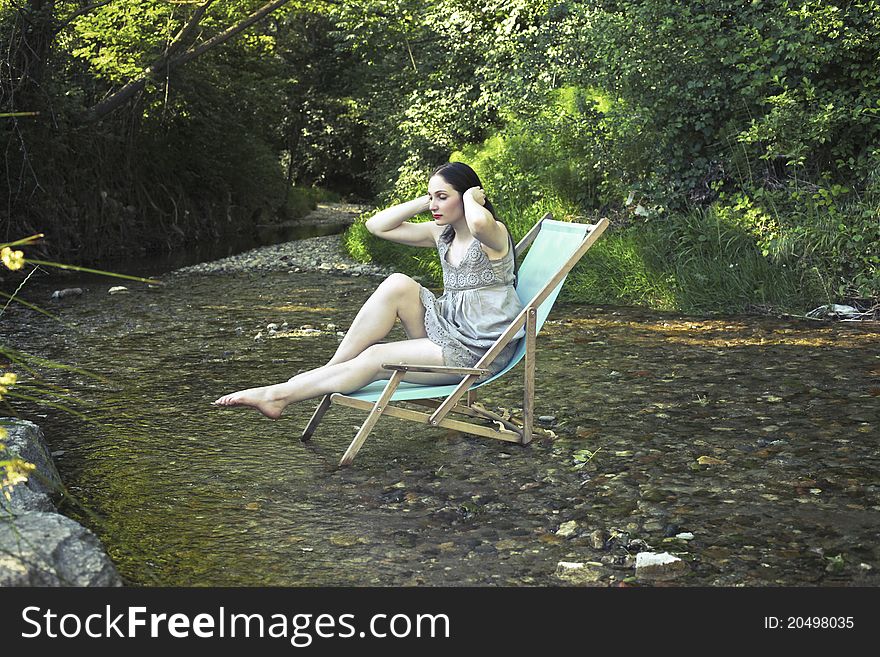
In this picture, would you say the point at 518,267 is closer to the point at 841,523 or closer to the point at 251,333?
the point at 841,523

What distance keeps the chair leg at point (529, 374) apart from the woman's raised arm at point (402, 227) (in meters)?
0.93

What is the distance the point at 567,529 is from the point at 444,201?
206 centimetres

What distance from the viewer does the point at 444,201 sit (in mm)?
5402

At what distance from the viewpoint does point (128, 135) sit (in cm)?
2009

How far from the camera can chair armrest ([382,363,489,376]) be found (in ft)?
15.6

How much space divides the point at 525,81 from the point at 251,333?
7607 mm

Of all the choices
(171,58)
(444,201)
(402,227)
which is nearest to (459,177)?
(444,201)

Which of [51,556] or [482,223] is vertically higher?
[482,223]

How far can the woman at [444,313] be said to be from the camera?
5137 millimetres

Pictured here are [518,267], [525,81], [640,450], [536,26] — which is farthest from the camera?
[536,26]

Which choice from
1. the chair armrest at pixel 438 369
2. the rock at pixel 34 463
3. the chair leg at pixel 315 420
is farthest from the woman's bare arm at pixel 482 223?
the rock at pixel 34 463

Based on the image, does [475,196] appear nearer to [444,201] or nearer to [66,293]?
[444,201]

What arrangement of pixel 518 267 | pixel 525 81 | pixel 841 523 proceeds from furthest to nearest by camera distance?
1. pixel 525 81
2. pixel 518 267
3. pixel 841 523
